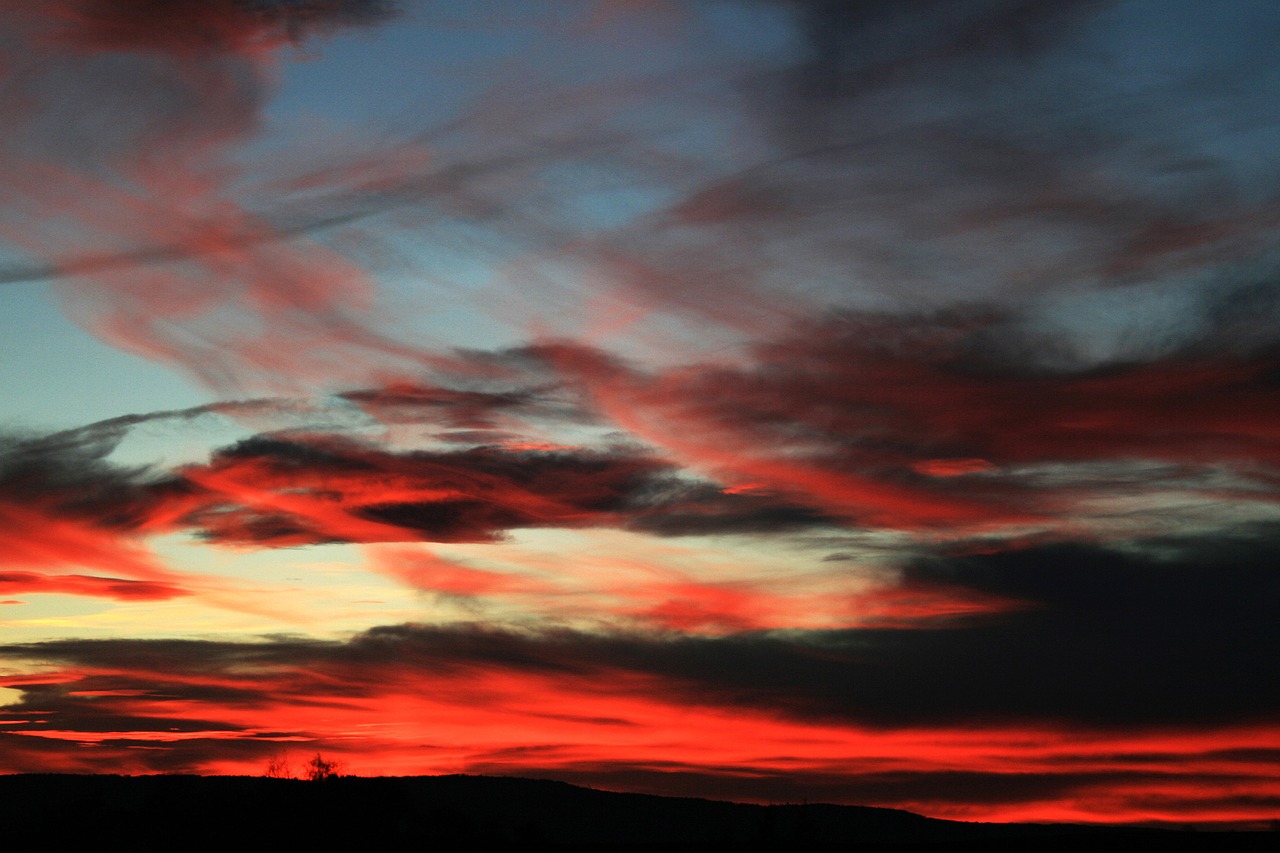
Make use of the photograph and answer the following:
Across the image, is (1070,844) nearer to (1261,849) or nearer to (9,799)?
(1261,849)

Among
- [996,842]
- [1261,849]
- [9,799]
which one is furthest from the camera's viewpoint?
[9,799]

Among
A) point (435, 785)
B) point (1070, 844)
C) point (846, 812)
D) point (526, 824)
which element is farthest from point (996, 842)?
point (435, 785)

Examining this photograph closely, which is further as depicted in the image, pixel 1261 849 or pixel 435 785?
pixel 435 785

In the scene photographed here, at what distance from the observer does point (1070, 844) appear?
158ft

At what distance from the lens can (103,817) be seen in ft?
203

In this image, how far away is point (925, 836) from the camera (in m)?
106

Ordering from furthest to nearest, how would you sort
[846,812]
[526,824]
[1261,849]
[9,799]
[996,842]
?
1. [846,812]
2. [9,799]
3. [526,824]
4. [996,842]
5. [1261,849]

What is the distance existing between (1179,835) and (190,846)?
44.2 meters

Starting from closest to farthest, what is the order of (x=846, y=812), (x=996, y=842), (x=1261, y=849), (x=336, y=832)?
(x=1261, y=849) → (x=996, y=842) → (x=336, y=832) → (x=846, y=812)

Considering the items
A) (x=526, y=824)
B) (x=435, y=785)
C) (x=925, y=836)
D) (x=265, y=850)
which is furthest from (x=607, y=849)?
(x=435, y=785)

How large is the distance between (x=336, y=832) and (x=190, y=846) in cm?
687

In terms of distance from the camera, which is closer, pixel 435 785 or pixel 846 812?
pixel 846 812

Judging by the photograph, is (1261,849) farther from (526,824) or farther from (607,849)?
(526,824)

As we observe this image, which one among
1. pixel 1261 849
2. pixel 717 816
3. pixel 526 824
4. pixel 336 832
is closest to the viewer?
pixel 1261 849
